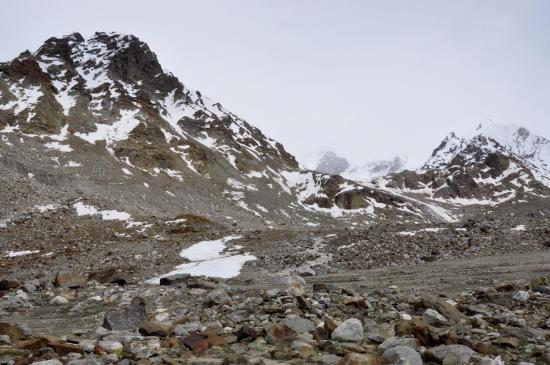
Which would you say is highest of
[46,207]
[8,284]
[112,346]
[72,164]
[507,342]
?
[72,164]

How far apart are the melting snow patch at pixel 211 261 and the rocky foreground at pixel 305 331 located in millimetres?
10234

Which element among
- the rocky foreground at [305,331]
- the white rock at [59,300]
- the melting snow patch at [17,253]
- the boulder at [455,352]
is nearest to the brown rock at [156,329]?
the rocky foreground at [305,331]

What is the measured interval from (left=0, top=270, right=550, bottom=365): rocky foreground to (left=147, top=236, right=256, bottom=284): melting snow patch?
10.2 metres

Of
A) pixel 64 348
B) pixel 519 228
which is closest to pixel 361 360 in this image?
pixel 64 348

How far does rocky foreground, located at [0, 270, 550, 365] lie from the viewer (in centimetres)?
675

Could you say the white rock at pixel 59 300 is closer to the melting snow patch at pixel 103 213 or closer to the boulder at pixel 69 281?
the boulder at pixel 69 281

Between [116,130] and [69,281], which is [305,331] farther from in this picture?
[116,130]

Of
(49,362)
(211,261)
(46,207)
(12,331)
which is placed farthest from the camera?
(46,207)

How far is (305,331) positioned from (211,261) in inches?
756

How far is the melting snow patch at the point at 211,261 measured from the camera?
23797 millimetres

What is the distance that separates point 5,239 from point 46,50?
6085 inches

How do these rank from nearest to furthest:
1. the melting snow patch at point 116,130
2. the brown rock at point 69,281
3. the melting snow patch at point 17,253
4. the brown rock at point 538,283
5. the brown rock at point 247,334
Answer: the brown rock at point 247,334 < the brown rock at point 538,283 < the brown rock at point 69,281 < the melting snow patch at point 17,253 < the melting snow patch at point 116,130

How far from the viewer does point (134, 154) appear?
110 metres

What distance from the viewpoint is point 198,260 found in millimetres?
28312
